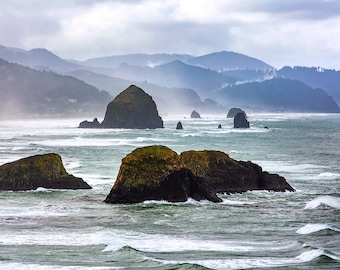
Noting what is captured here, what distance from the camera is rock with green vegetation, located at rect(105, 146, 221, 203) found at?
34438 millimetres

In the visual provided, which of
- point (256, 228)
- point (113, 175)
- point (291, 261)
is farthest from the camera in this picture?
point (113, 175)

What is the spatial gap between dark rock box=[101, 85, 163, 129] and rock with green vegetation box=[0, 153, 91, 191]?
116 meters

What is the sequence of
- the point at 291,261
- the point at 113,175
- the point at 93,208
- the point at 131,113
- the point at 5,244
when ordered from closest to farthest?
1. the point at 291,261
2. the point at 5,244
3. the point at 93,208
4. the point at 113,175
5. the point at 131,113

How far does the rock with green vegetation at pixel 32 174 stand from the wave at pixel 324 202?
557 inches

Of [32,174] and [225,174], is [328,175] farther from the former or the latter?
[32,174]

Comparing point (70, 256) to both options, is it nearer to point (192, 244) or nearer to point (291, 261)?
point (192, 244)

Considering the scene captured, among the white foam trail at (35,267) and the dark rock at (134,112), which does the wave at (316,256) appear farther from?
the dark rock at (134,112)

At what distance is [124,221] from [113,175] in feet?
64.7

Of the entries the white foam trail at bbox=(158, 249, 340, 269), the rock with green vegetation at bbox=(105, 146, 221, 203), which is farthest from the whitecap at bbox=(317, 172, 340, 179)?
the white foam trail at bbox=(158, 249, 340, 269)

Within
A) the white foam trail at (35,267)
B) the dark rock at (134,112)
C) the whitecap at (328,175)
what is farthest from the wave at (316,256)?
the dark rock at (134,112)

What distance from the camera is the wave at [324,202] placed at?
34906mm

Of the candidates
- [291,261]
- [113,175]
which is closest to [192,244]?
[291,261]

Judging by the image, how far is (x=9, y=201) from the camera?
35625mm

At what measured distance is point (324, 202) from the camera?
35.6m
